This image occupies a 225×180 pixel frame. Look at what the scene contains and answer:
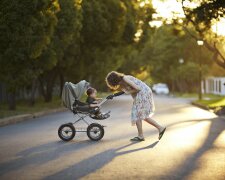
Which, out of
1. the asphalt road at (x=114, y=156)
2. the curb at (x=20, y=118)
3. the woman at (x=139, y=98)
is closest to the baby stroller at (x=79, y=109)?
the asphalt road at (x=114, y=156)

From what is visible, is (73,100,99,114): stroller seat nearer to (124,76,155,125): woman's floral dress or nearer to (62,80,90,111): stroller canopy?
(62,80,90,111): stroller canopy

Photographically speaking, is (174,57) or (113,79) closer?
(113,79)

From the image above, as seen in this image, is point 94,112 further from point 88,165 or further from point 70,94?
point 88,165

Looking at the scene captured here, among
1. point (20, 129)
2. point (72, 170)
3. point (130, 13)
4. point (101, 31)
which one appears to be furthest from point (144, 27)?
point (72, 170)

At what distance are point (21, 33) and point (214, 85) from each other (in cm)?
5245

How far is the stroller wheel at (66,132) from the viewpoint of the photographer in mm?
14449

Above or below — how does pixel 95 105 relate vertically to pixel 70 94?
below

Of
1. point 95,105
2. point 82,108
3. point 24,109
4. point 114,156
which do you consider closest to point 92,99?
point 95,105

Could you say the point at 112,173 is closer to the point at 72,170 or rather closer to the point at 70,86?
the point at 72,170

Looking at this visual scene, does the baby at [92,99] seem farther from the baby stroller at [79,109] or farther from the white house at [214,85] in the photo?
the white house at [214,85]

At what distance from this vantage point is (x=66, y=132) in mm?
14539

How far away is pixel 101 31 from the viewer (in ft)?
130

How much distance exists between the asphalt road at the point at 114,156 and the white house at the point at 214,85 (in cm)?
5332

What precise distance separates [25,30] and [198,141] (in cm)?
1316
